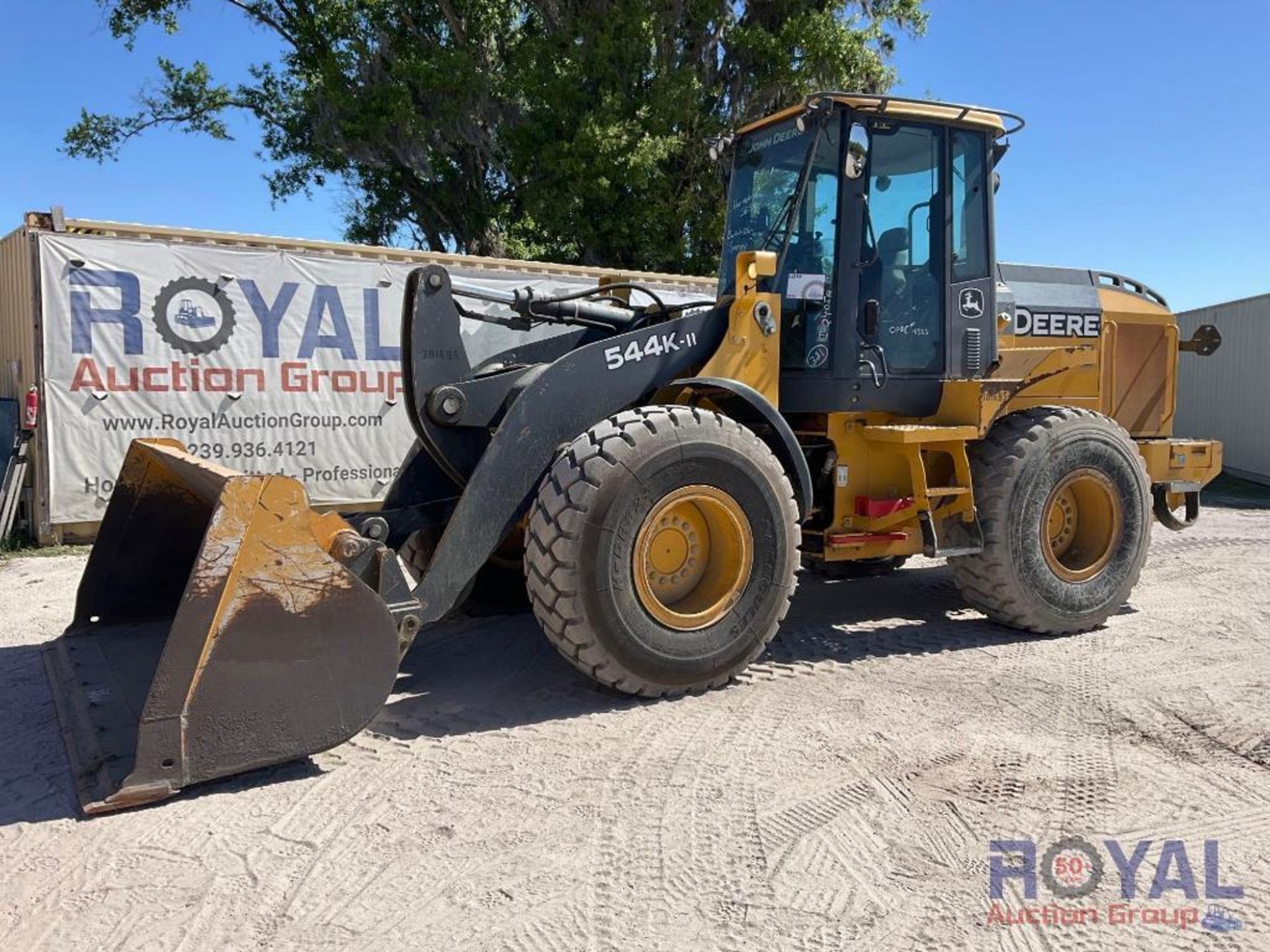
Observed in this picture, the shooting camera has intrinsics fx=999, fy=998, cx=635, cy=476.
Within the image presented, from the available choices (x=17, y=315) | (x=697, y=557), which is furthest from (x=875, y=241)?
(x=17, y=315)

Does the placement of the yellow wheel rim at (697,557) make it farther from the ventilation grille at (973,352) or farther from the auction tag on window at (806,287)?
the ventilation grille at (973,352)

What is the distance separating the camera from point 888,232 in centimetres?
561

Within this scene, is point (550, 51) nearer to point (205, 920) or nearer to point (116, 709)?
point (116, 709)

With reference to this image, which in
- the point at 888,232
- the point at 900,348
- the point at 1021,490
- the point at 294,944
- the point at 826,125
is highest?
the point at 826,125

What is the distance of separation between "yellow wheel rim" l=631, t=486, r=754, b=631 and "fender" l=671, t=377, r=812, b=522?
0.52 m

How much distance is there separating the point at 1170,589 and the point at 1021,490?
2388 mm

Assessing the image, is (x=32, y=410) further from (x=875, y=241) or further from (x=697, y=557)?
(x=875, y=241)

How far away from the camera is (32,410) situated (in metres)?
9.04

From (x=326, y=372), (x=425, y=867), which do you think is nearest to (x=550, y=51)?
(x=326, y=372)

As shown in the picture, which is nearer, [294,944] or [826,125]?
[294,944]

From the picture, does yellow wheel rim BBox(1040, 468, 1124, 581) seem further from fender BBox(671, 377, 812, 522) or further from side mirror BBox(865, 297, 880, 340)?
fender BBox(671, 377, 812, 522)

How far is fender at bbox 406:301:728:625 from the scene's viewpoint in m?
4.29

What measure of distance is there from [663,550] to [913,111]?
2.90 meters

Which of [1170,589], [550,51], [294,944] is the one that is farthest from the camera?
[550,51]
